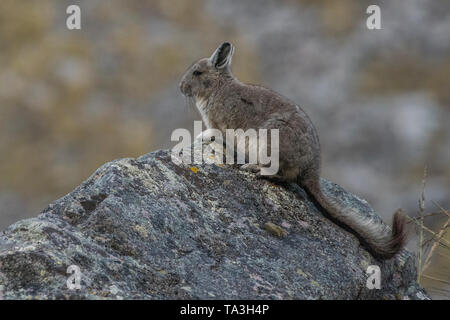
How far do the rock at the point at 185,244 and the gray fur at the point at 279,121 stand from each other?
0.18 m

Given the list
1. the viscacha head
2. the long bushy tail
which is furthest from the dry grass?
the viscacha head

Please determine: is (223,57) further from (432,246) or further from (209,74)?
(432,246)

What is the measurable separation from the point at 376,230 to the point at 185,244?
196cm

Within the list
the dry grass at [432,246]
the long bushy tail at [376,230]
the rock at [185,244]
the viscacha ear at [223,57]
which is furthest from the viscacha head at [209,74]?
the dry grass at [432,246]

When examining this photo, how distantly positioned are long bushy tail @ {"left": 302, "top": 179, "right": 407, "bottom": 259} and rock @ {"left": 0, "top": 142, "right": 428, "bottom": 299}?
99 mm

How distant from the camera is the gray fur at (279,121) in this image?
6.04m

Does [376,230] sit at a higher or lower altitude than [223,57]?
lower

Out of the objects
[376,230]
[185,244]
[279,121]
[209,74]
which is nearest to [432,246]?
[376,230]

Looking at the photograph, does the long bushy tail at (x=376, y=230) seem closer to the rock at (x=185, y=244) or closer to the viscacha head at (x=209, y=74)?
the rock at (x=185, y=244)

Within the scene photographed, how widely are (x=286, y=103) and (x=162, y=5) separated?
511 inches

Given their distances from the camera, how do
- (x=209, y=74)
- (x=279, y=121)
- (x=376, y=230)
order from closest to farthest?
(x=376, y=230)
(x=279, y=121)
(x=209, y=74)

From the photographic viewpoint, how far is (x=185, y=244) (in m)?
5.05

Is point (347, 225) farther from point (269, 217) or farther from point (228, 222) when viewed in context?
point (228, 222)

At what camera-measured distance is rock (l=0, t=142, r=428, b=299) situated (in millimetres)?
4395
